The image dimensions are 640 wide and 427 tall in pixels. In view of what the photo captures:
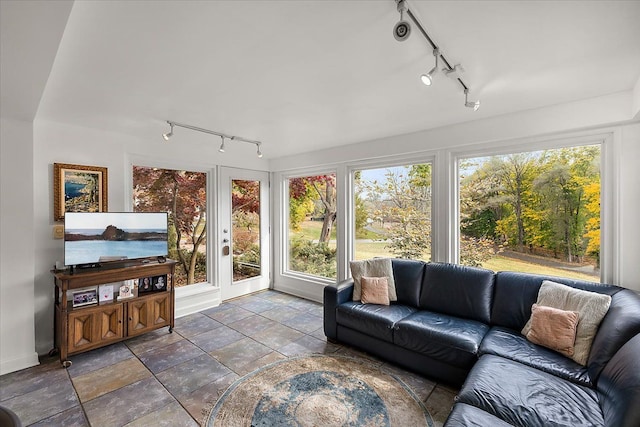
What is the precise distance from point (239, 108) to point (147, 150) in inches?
70.1

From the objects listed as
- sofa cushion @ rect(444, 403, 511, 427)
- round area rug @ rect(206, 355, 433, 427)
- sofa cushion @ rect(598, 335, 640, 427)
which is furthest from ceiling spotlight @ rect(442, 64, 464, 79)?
round area rug @ rect(206, 355, 433, 427)

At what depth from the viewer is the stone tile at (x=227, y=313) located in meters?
3.82

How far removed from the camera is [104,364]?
273 cm

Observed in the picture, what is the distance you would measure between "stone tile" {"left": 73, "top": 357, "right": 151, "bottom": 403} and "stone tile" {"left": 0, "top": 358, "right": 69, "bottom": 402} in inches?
7.8

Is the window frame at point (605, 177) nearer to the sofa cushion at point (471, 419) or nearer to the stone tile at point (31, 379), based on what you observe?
the sofa cushion at point (471, 419)

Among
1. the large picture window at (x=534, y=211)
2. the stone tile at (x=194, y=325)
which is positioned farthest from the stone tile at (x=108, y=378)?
the large picture window at (x=534, y=211)

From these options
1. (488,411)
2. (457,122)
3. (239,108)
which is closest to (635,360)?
(488,411)

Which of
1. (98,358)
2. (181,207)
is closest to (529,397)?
(98,358)

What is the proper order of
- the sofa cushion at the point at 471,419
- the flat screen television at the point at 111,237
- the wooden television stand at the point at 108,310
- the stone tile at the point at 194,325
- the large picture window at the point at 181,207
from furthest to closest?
the large picture window at the point at 181,207 < the stone tile at the point at 194,325 < the flat screen television at the point at 111,237 < the wooden television stand at the point at 108,310 < the sofa cushion at the point at 471,419

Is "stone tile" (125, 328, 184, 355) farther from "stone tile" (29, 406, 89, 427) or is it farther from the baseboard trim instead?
"stone tile" (29, 406, 89, 427)

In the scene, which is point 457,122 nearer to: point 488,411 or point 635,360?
point 635,360

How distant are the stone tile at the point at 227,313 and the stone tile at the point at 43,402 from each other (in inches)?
64.3

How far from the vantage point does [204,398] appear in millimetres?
2240

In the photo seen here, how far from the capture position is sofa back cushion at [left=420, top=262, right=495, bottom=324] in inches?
109
